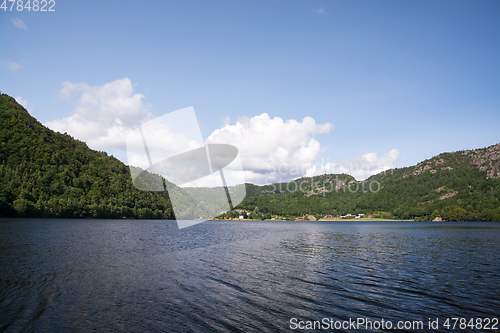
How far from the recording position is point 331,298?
18.0 m

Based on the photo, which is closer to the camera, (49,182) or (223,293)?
(223,293)

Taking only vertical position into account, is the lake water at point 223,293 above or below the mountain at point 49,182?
below

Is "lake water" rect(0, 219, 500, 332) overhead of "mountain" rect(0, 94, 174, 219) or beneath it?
beneath

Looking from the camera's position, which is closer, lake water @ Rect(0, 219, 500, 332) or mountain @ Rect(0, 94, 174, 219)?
lake water @ Rect(0, 219, 500, 332)

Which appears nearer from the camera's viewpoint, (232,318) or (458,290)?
(232,318)

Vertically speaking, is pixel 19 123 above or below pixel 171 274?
above

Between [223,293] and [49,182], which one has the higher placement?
[49,182]

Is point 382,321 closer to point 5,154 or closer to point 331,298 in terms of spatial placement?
point 331,298

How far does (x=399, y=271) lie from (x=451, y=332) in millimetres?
15093

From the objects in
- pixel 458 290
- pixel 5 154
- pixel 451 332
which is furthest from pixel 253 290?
pixel 5 154

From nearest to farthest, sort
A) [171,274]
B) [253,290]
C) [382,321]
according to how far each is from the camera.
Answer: [382,321], [253,290], [171,274]

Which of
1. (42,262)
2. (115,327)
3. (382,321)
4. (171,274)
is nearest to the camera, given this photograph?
(115,327)

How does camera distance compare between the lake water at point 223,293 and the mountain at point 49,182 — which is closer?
the lake water at point 223,293

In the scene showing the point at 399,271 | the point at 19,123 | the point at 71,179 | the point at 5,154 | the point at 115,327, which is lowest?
the point at 399,271
